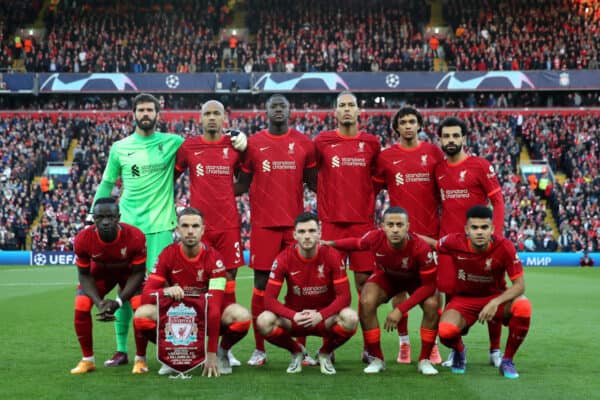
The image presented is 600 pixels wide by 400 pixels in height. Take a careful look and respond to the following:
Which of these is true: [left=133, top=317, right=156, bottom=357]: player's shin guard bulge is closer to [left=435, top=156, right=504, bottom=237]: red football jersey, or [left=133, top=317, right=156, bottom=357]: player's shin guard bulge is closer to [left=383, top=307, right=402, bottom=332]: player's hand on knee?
[left=383, top=307, right=402, bottom=332]: player's hand on knee

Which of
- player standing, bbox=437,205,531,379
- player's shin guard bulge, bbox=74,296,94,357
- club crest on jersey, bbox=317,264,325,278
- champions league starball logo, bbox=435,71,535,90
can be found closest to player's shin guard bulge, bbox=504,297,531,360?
player standing, bbox=437,205,531,379

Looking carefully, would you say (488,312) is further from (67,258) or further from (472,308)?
(67,258)

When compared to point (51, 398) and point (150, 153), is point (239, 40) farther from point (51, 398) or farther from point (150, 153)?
point (51, 398)

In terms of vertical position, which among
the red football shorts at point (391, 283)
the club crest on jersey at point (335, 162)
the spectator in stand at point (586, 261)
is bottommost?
the spectator in stand at point (586, 261)

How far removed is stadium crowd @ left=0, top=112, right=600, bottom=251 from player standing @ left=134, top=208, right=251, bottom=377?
1720 centimetres

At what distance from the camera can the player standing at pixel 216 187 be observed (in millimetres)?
7824

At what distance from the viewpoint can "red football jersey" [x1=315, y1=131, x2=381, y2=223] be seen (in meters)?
8.00

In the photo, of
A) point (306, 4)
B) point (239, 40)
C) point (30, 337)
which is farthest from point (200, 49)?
point (30, 337)

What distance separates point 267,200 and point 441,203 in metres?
1.72

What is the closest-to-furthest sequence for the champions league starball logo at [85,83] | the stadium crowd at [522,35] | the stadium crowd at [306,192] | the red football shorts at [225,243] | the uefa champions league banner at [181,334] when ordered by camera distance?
1. the uefa champions league banner at [181,334]
2. the red football shorts at [225,243]
3. the stadium crowd at [306,192]
4. the champions league starball logo at [85,83]
5. the stadium crowd at [522,35]

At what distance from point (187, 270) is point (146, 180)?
1.19 m

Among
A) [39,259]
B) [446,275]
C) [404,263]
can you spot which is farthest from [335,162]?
[39,259]

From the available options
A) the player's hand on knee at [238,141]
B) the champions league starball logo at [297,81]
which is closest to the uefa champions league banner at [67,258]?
the champions league starball logo at [297,81]

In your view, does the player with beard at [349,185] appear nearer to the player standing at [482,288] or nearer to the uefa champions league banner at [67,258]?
the player standing at [482,288]
